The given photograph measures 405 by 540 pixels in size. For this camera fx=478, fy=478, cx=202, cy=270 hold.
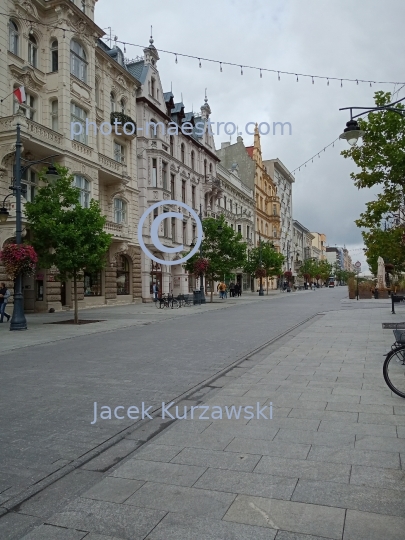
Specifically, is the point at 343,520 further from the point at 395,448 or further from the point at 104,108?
the point at 104,108

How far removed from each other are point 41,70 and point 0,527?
2599cm

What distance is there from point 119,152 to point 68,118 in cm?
687

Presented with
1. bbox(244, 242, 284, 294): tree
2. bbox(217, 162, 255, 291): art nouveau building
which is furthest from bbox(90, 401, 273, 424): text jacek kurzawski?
bbox(217, 162, 255, 291): art nouveau building

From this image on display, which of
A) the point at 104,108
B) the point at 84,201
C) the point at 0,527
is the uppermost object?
the point at 104,108

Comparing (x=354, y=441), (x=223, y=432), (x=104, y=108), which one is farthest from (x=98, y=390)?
(x=104, y=108)

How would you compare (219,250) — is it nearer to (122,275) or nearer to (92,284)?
(122,275)

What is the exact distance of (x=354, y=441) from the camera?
4.61m

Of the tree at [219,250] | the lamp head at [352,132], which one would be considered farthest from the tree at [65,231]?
the tree at [219,250]

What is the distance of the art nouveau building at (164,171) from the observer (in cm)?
3456

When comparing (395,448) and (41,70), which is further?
(41,70)

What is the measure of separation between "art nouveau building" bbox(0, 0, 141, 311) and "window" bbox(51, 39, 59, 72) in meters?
0.05

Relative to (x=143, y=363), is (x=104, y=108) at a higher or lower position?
higher

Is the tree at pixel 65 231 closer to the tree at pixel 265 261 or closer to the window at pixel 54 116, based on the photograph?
the window at pixel 54 116

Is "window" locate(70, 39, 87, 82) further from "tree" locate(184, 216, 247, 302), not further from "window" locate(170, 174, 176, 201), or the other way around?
"window" locate(170, 174, 176, 201)
